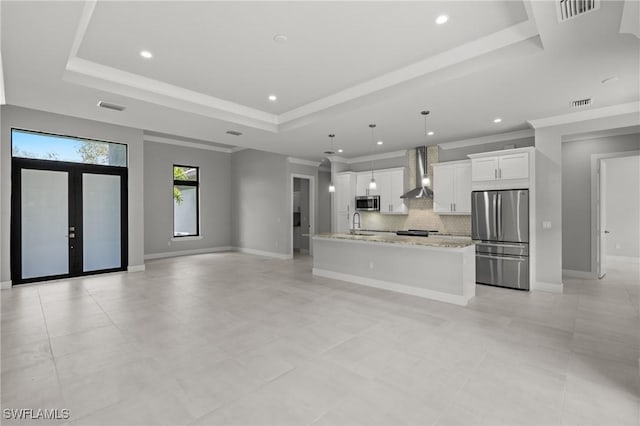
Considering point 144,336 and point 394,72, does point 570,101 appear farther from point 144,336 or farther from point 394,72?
point 144,336

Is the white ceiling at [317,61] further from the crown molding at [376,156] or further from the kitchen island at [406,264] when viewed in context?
the crown molding at [376,156]

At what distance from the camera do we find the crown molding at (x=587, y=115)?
4.50 m

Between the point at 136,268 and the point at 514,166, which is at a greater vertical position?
the point at 514,166

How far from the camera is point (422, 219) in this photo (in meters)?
7.48

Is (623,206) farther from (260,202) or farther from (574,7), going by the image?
(260,202)

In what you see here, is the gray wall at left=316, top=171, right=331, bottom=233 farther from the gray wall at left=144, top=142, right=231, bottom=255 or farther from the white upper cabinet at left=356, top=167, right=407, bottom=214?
the gray wall at left=144, top=142, right=231, bottom=255

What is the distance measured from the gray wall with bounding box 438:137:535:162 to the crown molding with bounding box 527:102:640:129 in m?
0.65

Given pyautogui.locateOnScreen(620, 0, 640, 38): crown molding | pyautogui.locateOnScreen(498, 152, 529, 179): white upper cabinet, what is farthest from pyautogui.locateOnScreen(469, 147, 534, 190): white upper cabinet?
pyautogui.locateOnScreen(620, 0, 640, 38): crown molding

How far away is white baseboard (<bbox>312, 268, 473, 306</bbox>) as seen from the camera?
4543 millimetres

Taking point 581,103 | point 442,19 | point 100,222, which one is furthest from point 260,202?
point 581,103

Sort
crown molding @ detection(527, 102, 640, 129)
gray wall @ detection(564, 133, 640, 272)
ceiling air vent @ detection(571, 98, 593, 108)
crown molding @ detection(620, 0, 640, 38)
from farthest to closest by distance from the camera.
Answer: gray wall @ detection(564, 133, 640, 272) < crown molding @ detection(527, 102, 640, 129) < ceiling air vent @ detection(571, 98, 593, 108) < crown molding @ detection(620, 0, 640, 38)

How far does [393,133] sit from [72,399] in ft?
18.8

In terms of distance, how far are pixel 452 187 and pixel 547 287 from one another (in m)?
2.53

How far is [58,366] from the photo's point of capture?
107 inches
